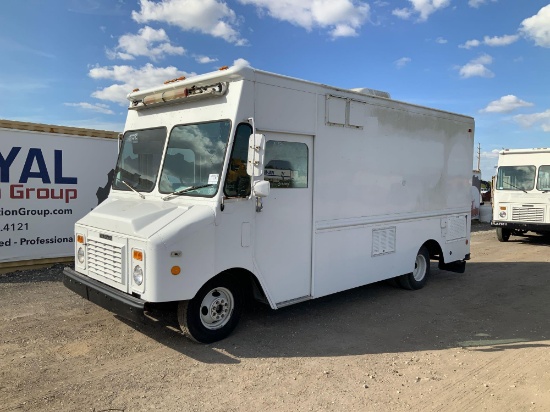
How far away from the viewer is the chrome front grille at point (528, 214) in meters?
13.1

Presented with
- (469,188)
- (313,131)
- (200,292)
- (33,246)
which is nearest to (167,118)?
(313,131)

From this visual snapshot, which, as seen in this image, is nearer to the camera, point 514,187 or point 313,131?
point 313,131

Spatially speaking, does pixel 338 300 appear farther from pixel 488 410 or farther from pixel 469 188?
pixel 469 188

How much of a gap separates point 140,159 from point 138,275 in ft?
5.92

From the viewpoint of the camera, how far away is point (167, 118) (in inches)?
208

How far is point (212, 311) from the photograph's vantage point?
474 cm

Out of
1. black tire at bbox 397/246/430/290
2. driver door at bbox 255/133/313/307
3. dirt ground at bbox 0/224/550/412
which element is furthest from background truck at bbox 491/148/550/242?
driver door at bbox 255/133/313/307

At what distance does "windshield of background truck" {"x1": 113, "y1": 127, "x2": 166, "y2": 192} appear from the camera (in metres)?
5.23

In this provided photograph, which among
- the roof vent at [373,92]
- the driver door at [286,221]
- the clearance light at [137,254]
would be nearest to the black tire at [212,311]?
the driver door at [286,221]

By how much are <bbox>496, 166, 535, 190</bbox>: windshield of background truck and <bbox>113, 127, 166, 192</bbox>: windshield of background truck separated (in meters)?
12.4

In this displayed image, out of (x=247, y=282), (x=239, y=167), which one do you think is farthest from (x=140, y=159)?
(x=247, y=282)

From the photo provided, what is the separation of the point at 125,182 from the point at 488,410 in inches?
183

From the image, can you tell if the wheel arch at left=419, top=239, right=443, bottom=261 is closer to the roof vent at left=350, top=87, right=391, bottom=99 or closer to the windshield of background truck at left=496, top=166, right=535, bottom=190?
the roof vent at left=350, top=87, right=391, bottom=99

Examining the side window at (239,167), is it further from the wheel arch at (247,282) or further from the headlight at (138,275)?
the headlight at (138,275)
